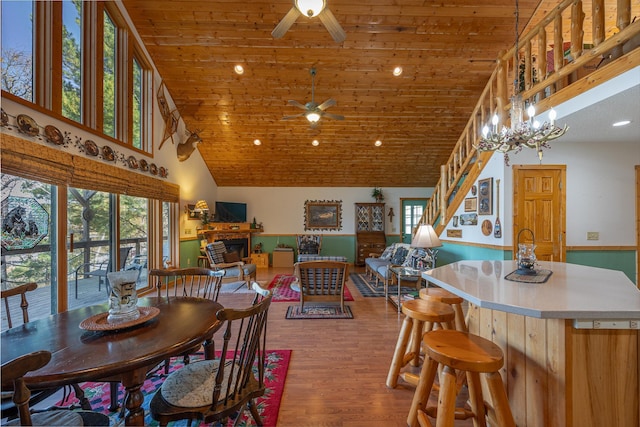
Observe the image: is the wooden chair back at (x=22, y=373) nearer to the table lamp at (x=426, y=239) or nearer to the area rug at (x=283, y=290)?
the area rug at (x=283, y=290)

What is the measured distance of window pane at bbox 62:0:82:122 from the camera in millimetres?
3330

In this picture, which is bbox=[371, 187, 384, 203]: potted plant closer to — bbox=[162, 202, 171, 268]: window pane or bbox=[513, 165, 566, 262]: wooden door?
bbox=[513, 165, 566, 262]: wooden door

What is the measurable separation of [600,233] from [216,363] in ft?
18.3

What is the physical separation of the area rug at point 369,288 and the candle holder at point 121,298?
3952 mm

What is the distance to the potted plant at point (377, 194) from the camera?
8.43 m

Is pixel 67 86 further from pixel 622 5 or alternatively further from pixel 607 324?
pixel 622 5

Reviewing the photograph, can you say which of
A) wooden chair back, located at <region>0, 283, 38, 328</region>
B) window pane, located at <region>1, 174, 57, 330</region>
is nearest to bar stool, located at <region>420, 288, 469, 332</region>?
wooden chair back, located at <region>0, 283, 38, 328</region>

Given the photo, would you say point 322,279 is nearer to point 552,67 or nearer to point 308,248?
point 308,248

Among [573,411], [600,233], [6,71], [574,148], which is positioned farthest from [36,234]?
[600,233]

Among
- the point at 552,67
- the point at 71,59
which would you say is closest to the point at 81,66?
the point at 71,59

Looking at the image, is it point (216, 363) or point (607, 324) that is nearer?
point (607, 324)

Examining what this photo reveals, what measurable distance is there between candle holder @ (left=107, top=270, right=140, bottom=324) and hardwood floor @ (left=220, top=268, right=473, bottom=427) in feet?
4.12

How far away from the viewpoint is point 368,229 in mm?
8438

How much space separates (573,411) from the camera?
1387 mm
